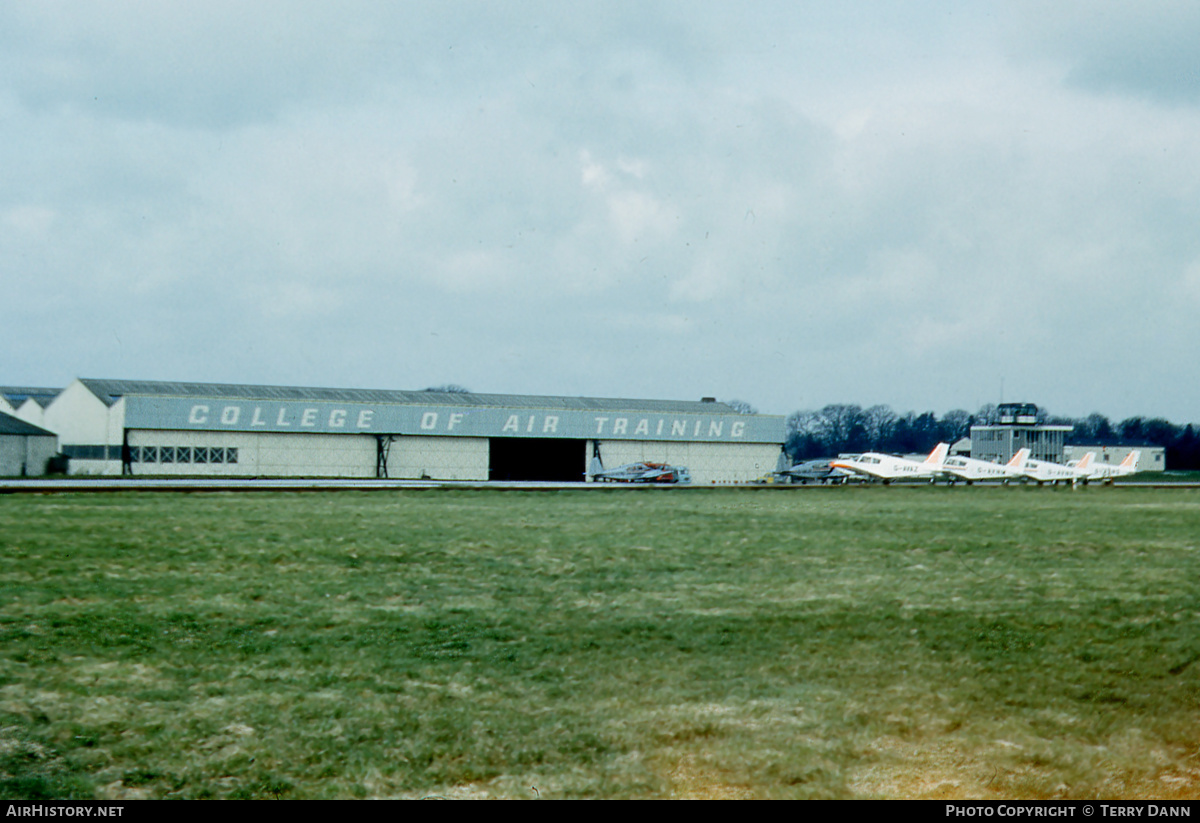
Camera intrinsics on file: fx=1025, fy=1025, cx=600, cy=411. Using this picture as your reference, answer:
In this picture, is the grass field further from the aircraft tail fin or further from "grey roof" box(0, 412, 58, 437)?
the aircraft tail fin

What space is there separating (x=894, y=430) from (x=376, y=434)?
120 m

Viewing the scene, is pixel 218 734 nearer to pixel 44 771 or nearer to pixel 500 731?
pixel 44 771

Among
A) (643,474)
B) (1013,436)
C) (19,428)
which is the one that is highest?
(1013,436)

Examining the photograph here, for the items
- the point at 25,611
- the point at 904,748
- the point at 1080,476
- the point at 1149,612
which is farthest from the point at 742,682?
the point at 1080,476

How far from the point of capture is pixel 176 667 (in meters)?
9.56

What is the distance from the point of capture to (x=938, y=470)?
216ft

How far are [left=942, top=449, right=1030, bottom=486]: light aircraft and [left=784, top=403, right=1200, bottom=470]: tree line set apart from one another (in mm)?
86257

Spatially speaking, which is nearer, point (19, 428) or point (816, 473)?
point (19, 428)

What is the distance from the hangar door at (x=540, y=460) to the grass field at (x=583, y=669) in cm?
5395

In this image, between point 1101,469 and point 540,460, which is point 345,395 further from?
point 1101,469

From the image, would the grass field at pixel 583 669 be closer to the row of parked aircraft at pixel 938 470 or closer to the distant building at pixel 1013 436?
the row of parked aircraft at pixel 938 470

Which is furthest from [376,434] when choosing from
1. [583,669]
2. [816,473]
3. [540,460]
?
[583,669]

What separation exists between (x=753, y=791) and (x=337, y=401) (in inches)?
2450

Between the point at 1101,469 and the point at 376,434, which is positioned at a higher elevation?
the point at 376,434
